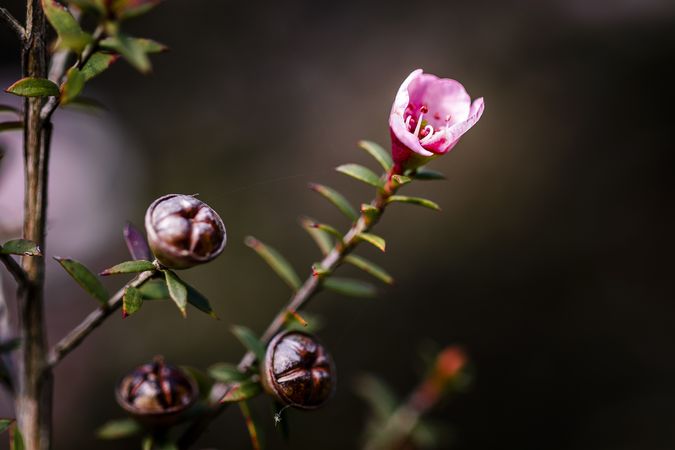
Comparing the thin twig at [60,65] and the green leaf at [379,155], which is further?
the green leaf at [379,155]

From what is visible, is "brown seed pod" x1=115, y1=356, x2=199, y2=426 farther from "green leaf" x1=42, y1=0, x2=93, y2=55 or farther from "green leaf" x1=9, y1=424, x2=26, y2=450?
"green leaf" x1=42, y1=0, x2=93, y2=55

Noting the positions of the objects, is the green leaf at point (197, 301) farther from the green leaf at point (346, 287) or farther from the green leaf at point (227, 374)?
the green leaf at point (346, 287)

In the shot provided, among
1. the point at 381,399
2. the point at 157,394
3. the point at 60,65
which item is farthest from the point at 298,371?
the point at 381,399

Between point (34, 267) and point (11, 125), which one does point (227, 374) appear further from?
point (11, 125)

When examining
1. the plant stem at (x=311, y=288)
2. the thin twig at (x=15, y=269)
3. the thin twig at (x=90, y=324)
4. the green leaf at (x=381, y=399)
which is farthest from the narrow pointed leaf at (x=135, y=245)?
the green leaf at (x=381, y=399)

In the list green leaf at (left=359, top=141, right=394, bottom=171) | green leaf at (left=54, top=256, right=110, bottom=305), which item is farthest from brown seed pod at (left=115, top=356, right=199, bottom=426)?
green leaf at (left=359, top=141, right=394, bottom=171)
